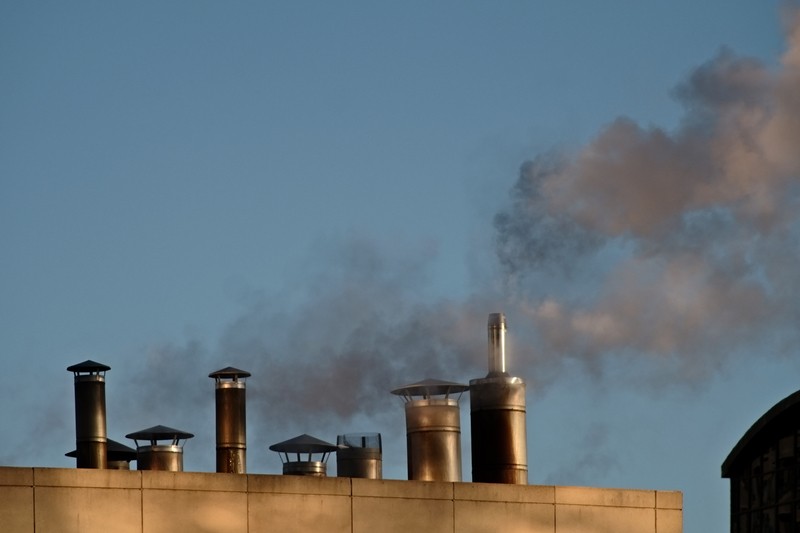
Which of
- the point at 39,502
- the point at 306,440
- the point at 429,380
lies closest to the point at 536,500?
the point at 429,380

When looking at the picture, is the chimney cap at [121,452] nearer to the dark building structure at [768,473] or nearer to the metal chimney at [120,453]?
the metal chimney at [120,453]

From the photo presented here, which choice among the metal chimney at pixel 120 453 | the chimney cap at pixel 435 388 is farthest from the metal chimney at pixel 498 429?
the metal chimney at pixel 120 453

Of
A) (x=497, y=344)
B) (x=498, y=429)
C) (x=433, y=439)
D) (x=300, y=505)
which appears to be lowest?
(x=300, y=505)

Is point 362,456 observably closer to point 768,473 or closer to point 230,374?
point 230,374

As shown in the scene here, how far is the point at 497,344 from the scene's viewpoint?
31547 mm

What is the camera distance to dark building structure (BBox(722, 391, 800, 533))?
185 feet

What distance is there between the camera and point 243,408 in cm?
3005

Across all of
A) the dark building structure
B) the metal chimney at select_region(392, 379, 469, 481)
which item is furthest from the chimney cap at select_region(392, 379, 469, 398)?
the dark building structure

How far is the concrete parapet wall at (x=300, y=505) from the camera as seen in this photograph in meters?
23.2

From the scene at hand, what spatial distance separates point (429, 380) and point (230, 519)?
7.10 metres

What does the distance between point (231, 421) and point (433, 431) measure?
366 cm

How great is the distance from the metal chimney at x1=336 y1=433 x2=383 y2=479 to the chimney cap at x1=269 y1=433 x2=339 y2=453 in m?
1.89

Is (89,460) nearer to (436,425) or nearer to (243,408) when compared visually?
(243,408)

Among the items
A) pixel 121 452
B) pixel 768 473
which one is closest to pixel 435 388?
pixel 121 452
